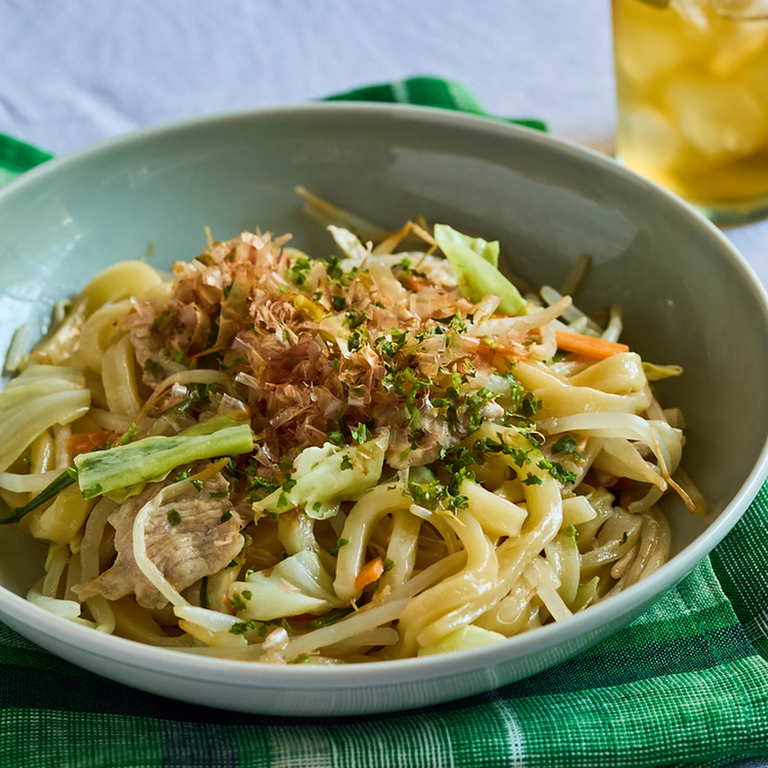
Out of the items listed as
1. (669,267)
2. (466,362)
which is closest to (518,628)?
(466,362)

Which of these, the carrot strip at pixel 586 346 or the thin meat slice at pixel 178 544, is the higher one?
the thin meat slice at pixel 178 544

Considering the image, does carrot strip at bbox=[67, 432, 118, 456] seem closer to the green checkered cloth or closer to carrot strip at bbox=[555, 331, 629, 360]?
the green checkered cloth

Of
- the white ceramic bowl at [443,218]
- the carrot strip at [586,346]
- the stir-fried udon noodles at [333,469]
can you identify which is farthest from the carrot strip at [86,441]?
the carrot strip at [586,346]

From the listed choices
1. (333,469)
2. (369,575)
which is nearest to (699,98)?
(333,469)

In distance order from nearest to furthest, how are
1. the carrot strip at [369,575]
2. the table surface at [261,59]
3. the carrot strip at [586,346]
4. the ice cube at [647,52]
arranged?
the carrot strip at [369,575] → the carrot strip at [586,346] → the ice cube at [647,52] → the table surface at [261,59]

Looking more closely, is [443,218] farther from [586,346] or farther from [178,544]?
[178,544]

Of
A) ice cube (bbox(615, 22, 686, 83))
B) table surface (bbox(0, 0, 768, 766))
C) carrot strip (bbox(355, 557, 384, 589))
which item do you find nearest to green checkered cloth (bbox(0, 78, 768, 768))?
carrot strip (bbox(355, 557, 384, 589))

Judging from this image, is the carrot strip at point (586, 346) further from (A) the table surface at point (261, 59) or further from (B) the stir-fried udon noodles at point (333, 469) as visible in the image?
(A) the table surface at point (261, 59)
